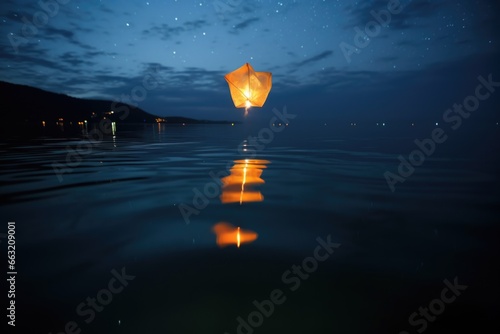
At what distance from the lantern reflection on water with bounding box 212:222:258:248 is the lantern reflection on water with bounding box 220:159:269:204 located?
1.44m

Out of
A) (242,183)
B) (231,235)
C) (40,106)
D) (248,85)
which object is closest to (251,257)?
(231,235)

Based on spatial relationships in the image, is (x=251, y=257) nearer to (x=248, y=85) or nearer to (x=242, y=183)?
(x=242, y=183)

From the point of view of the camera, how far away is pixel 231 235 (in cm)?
399

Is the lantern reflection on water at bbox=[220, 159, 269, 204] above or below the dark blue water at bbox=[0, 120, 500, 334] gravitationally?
above

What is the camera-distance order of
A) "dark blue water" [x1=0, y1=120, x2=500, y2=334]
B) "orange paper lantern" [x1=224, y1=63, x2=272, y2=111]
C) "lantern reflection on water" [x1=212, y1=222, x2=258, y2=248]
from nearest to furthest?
"dark blue water" [x1=0, y1=120, x2=500, y2=334] → "lantern reflection on water" [x1=212, y1=222, x2=258, y2=248] → "orange paper lantern" [x1=224, y1=63, x2=272, y2=111]

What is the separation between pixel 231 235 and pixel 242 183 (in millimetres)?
3458

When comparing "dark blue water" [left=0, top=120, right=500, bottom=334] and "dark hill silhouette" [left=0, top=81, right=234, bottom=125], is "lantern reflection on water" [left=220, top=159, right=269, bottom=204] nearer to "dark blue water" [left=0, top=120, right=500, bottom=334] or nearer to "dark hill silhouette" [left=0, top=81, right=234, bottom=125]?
"dark blue water" [left=0, top=120, right=500, bottom=334]

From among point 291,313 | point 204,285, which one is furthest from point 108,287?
point 291,313

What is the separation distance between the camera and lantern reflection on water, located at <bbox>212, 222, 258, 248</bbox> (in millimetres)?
3765

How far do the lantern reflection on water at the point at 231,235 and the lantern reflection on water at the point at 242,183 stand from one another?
1436mm

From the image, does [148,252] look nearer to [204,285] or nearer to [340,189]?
[204,285]

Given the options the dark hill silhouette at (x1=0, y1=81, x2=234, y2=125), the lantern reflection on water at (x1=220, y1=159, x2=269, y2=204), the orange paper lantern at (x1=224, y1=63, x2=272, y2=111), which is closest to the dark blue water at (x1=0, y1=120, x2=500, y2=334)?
the lantern reflection on water at (x1=220, y1=159, x2=269, y2=204)

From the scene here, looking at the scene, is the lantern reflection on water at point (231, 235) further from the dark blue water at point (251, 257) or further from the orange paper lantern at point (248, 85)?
the orange paper lantern at point (248, 85)

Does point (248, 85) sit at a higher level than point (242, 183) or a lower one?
higher
